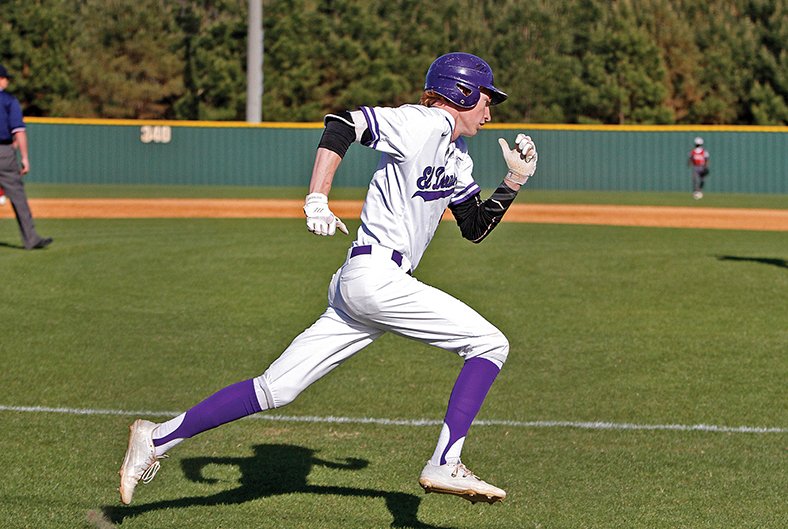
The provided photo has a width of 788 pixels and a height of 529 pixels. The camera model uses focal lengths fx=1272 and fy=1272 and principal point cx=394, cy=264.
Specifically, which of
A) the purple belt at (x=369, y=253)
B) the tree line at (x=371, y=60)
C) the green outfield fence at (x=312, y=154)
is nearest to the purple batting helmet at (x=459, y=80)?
the purple belt at (x=369, y=253)

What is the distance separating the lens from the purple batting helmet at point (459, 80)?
18.7 feet

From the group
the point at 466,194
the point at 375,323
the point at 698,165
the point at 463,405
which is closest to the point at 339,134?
the point at 375,323

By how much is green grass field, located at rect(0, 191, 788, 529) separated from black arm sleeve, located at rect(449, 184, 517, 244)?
132 cm

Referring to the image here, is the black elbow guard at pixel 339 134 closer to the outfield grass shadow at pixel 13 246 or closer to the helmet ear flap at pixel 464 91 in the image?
the helmet ear flap at pixel 464 91

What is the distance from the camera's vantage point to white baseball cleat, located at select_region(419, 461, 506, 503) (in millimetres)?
5242

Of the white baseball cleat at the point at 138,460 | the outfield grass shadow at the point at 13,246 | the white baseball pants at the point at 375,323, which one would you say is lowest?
the outfield grass shadow at the point at 13,246

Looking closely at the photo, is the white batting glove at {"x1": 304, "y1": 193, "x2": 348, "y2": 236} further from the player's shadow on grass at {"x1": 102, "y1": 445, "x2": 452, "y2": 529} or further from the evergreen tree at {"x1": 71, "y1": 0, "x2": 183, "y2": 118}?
the evergreen tree at {"x1": 71, "y1": 0, "x2": 183, "y2": 118}

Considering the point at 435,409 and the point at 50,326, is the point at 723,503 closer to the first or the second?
the point at 435,409

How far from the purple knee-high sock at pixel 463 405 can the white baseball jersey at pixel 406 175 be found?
56cm

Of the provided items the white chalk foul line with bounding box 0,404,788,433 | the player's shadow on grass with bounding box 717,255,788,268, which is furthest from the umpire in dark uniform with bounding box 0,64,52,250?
the player's shadow on grass with bounding box 717,255,788,268

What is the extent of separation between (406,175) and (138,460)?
1693 millimetres

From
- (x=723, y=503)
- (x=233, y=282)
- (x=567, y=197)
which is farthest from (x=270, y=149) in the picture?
(x=723, y=503)

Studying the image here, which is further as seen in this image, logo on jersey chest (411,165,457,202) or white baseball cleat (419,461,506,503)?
logo on jersey chest (411,165,457,202)

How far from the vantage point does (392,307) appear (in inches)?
214
